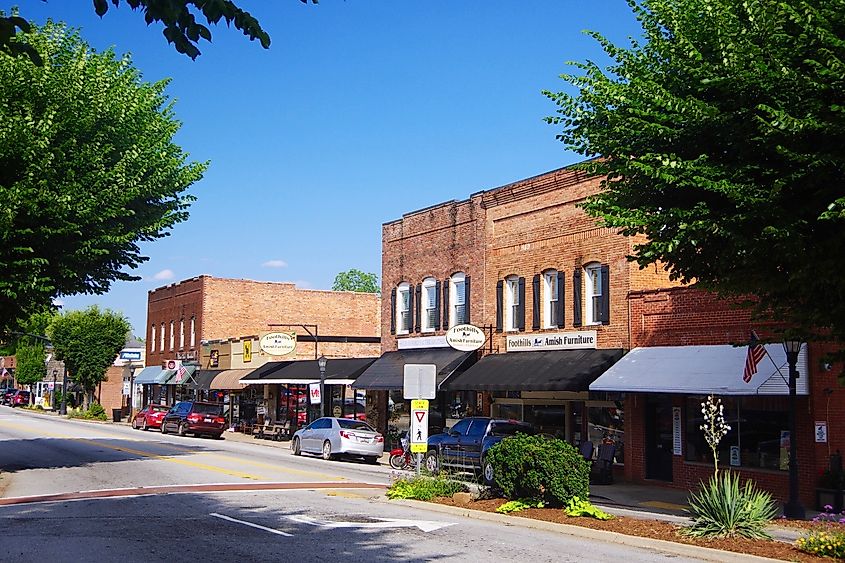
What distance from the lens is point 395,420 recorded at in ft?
117

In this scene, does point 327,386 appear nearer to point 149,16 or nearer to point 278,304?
point 278,304

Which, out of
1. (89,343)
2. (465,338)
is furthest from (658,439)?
(89,343)

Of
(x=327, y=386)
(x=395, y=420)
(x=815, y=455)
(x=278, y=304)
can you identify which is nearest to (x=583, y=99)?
(x=815, y=455)

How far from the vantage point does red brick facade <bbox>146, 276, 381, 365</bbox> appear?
189 ft

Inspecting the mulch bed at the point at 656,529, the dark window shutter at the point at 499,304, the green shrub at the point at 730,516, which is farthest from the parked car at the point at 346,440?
the green shrub at the point at 730,516

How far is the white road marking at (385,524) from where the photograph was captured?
48.6 feet

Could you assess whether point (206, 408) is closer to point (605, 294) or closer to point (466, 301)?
point (466, 301)

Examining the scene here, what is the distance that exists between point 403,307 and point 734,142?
76.3ft

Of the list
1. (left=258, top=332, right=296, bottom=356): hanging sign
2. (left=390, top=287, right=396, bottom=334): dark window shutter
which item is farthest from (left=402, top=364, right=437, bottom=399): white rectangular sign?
(left=258, top=332, right=296, bottom=356): hanging sign

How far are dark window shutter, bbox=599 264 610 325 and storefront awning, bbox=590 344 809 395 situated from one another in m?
1.63

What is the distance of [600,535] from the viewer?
13.9m

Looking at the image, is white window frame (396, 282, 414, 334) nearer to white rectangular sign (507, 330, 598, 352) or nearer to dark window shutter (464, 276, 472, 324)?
dark window shutter (464, 276, 472, 324)

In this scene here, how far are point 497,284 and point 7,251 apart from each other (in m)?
15.6

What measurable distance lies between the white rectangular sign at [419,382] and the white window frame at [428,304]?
1464 centimetres
